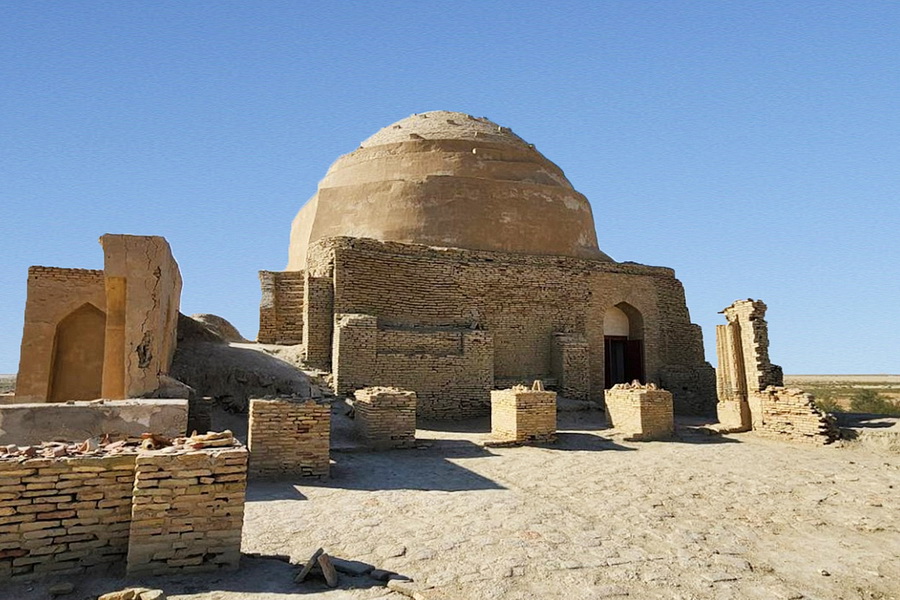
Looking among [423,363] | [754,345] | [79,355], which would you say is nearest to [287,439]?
[423,363]

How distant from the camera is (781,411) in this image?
10.9 m

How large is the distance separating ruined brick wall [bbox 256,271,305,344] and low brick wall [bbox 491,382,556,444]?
577 cm

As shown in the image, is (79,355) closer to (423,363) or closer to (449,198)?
(423,363)

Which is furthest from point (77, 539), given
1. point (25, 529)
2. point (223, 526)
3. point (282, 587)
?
point (282, 587)

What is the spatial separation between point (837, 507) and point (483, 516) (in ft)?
12.4

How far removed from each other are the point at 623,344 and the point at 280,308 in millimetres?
9444

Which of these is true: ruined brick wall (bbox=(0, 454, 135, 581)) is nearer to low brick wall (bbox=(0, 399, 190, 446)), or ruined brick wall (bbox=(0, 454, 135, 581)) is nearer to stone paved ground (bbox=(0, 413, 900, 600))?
stone paved ground (bbox=(0, 413, 900, 600))

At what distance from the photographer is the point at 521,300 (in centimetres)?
1455

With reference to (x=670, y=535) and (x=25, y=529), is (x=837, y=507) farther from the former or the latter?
(x=25, y=529)

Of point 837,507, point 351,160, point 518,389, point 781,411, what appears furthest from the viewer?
point 351,160

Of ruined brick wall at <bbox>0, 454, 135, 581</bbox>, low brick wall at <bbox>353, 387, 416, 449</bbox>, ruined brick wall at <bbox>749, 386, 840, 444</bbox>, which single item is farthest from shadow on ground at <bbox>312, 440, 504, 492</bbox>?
ruined brick wall at <bbox>749, 386, 840, 444</bbox>

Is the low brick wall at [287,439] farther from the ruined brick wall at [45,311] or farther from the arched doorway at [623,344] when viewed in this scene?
the arched doorway at [623,344]

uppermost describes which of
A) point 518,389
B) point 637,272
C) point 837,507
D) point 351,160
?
point 351,160

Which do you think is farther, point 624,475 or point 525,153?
point 525,153
